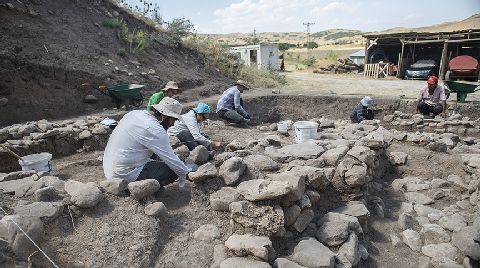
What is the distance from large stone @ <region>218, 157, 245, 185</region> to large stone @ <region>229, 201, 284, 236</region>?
0.54 meters

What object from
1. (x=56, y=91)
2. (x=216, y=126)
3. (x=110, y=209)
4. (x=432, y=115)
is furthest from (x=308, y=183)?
(x=56, y=91)

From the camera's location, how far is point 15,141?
569 cm

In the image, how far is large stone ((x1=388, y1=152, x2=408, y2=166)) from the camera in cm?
548

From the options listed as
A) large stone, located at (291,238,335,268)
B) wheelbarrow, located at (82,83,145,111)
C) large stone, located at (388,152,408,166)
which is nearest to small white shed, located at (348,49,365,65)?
wheelbarrow, located at (82,83,145,111)

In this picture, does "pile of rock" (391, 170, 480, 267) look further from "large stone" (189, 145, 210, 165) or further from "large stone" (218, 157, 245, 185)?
"large stone" (189, 145, 210, 165)

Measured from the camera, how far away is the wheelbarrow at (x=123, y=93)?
26.6ft

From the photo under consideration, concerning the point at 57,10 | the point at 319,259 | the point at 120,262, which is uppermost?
the point at 57,10

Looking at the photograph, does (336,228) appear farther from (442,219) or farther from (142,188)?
(142,188)

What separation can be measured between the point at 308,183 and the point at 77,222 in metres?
2.28

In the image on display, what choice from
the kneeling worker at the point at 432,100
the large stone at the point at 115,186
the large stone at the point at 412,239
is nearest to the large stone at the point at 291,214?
the large stone at the point at 412,239

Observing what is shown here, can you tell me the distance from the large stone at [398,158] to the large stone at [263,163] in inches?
93.9

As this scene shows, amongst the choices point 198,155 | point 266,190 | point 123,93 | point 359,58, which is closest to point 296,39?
point 359,58

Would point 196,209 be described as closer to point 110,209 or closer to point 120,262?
point 110,209

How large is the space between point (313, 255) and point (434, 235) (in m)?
1.74
